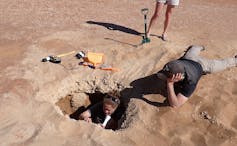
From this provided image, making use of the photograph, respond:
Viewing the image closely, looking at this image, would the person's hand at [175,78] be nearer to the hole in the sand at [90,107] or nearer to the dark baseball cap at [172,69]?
the dark baseball cap at [172,69]

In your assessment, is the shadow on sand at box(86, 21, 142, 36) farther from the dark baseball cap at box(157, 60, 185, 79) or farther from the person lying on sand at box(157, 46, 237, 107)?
the dark baseball cap at box(157, 60, 185, 79)

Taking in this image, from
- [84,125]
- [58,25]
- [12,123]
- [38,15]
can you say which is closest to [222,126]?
[84,125]

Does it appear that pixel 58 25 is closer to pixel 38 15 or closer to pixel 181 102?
pixel 38 15

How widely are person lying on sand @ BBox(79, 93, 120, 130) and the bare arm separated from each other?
2.75 feet

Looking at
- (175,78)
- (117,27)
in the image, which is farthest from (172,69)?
(117,27)

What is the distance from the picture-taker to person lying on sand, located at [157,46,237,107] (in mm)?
5941

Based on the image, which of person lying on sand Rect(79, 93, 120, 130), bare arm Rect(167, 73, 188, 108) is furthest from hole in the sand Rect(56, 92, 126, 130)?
bare arm Rect(167, 73, 188, 108)

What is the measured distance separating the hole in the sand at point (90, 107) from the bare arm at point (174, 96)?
872 millimetres

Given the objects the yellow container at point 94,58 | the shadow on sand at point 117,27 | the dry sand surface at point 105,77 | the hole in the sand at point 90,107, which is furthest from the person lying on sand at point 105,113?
the shadow on sand at point 117,27

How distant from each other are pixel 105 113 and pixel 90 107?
482 mm

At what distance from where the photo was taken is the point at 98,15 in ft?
30.3

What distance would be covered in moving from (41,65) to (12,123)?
1512 mm

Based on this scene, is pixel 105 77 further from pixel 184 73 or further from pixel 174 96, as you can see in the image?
pixel 184 73

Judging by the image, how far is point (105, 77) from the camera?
685 cm
